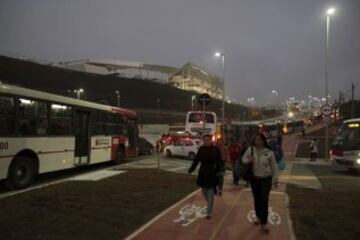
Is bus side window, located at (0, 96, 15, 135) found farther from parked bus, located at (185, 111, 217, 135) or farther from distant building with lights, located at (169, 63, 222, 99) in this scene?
distant building with lights, located at (169, 63, 222, 99)

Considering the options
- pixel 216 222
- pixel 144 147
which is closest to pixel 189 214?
pixel 216 222

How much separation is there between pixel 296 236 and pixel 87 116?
11.9 meters

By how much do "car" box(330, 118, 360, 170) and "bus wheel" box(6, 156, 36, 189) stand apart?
47.3 ft

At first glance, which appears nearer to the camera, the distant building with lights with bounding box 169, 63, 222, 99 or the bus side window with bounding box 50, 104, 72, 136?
the bus side window with bounding box 50, 104, 72, 136

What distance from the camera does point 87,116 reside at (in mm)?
17672

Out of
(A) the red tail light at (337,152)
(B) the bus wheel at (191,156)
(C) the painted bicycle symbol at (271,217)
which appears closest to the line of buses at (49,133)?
(C) the painted bicycle symbol at (271,217)

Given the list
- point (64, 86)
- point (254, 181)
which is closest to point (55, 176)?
point (254, 181)

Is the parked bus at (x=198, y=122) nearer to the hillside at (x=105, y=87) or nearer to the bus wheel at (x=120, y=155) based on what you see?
the bus wheel at (x=120, y=155)

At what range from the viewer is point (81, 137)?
671 inches

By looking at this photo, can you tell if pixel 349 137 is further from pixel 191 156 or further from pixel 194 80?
pixel 194 80

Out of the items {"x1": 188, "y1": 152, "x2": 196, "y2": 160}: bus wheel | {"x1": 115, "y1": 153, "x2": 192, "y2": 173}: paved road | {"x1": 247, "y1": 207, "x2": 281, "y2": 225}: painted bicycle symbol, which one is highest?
{"x1": 188, "y1": 152, "x2": 196, "y2": 160}: bus wheel

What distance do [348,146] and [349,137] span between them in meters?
0.92

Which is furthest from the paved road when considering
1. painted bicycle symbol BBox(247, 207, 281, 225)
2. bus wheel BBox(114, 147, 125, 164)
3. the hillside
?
the hillside

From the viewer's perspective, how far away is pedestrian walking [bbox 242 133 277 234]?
768cm
